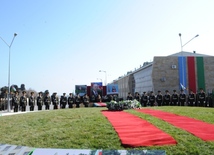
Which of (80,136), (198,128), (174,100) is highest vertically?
(174,100)

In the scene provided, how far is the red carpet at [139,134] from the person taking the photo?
223 inches

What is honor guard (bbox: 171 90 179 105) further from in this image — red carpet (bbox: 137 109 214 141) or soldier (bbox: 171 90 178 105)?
red carpet (bbox: 137 109 214 141)

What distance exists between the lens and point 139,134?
6262 mm

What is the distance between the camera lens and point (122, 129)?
22.3ft

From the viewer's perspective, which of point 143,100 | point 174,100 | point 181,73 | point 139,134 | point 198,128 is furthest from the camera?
point 181,73

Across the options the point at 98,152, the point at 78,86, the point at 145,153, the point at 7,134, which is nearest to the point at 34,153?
the point at 98,152

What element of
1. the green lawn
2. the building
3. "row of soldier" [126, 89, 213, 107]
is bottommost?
the green lawn

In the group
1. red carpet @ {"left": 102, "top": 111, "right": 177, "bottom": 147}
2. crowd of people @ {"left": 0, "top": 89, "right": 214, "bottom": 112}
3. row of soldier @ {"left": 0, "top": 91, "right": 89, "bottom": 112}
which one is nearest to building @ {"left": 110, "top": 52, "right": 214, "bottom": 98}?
crowd of people @ {"left": 0, "top": 89, "right": 214, "bottom": 112}

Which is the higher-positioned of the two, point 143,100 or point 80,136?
point 143,100

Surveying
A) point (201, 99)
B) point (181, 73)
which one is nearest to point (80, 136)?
point (201, 99)

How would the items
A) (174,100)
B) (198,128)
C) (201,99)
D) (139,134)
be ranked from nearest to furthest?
(139,134) → (198,128) → (201,99) → (174,100)

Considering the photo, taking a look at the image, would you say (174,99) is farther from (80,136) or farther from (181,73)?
(181,73)

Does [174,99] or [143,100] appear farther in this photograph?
[143,100]

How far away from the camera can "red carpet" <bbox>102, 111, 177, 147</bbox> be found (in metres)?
5.66
